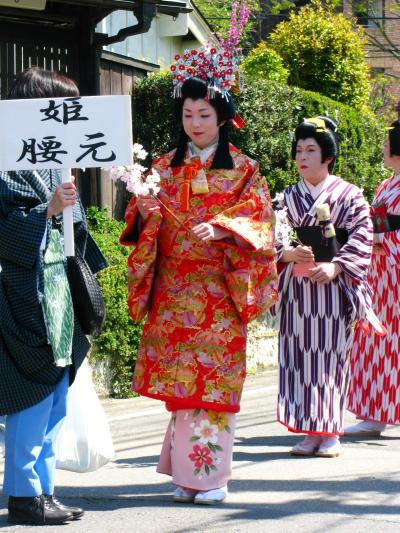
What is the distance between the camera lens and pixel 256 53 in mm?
16250

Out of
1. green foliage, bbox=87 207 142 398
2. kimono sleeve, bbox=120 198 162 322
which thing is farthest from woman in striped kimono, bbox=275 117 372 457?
green foliage, bbox=87 207 142 398

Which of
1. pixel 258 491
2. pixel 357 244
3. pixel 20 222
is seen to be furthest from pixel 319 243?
pixel 20 222

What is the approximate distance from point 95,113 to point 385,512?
2.24 meters

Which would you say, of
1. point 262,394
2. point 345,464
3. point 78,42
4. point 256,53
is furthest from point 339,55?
point 345,464

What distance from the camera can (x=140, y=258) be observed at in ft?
17.6

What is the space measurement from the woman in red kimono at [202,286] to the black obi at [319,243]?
134cm

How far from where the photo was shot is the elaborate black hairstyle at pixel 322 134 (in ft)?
22.3

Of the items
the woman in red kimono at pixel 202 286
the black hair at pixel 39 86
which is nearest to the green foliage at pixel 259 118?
the woman in red kimono at pixel 202 286

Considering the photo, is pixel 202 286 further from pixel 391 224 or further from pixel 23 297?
pixel 391 224

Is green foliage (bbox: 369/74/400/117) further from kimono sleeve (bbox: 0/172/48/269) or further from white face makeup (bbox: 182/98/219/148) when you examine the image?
kimono sleeve (bbox: 0/172/48/269)

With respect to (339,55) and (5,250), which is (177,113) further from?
(339,55)

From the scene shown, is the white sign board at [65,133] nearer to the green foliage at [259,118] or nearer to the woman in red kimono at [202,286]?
the woman in red kimono at [202,286]

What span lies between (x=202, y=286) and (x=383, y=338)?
8.65ft

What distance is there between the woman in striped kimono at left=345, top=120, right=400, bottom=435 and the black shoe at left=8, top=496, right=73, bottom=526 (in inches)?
124
